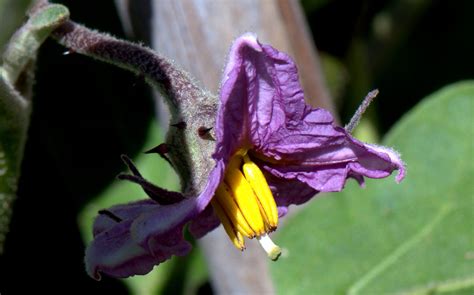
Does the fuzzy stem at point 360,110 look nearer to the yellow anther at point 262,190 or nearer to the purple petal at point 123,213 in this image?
the yellow anther at point 262,190

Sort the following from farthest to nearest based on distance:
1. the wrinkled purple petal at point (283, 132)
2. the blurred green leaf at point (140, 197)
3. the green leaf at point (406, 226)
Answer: the blurred green leaf at point (140, 197)
the green leaf at point (406, 226)
the wrinkled purple petal at point (283, 132)

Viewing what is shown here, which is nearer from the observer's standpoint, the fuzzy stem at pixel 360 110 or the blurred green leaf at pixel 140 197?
the fuzzy stem at pixel 360 110

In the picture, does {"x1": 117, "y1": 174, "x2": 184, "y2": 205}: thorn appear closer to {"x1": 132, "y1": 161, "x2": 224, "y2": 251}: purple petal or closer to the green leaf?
{"x1": 132, "y1": 161, "x2": 224, "y2": 251}: purple petal

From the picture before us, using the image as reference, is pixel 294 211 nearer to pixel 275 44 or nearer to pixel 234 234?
pixel 275 44

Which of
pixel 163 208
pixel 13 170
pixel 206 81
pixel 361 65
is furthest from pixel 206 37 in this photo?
pixel 361 65

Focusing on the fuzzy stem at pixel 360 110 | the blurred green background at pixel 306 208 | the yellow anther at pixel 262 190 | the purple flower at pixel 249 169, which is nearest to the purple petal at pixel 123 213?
the purple flower at pixel 249 169

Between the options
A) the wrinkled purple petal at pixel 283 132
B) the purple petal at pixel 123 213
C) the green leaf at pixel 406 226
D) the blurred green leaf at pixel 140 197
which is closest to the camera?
the wrinkled purple petal at pixel 283 132

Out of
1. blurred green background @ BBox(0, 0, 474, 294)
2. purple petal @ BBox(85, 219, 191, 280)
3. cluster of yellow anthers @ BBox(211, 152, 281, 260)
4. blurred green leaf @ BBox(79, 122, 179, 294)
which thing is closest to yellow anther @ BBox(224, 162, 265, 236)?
cluster of yellow anthers @ BBox(211, 152, 281, 260)
